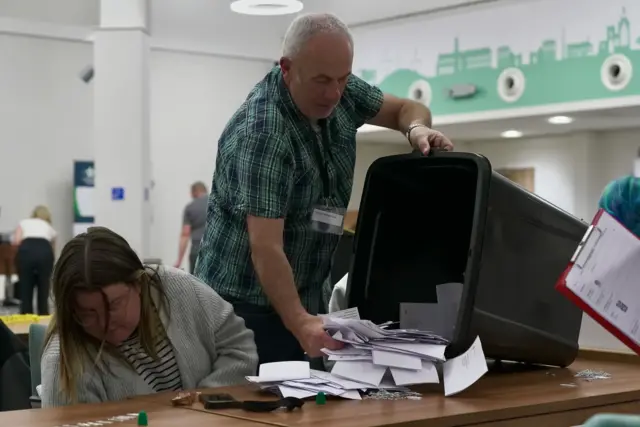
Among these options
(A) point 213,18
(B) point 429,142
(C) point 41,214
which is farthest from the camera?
(A) point 213,18

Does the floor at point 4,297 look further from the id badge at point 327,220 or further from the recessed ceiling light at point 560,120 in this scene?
the id badge at point 327,220

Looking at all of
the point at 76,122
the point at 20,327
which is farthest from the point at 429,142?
the point at 76,122

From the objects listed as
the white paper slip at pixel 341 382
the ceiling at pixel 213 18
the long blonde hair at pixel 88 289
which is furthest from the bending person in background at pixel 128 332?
the ceiling at pixel 213 18

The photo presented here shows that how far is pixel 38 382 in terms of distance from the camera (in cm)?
281

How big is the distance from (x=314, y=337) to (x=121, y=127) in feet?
27.6

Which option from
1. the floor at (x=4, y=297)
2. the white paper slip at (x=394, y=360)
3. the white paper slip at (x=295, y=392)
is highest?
the white paper slip at (x=394, y=360)

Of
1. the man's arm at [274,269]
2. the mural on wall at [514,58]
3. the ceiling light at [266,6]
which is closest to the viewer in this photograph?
the man's arm at [274,269]

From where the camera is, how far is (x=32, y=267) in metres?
10.8

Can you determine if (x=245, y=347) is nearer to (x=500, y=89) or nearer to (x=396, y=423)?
(x=396, y=423)

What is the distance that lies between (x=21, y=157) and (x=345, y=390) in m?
11.4

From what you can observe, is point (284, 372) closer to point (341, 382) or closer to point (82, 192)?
point (341, 382)

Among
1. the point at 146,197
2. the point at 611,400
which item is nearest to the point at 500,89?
the point at 146,197

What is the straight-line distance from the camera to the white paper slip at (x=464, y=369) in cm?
185

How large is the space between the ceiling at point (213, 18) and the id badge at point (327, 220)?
7.23 metres
